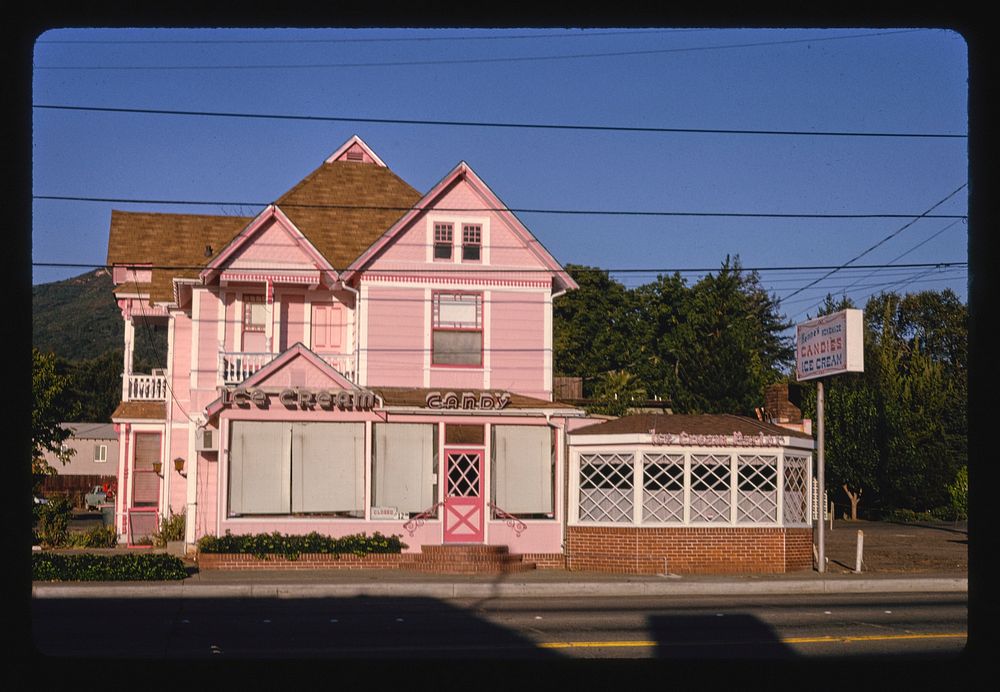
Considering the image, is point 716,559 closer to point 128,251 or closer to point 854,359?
point 854,359

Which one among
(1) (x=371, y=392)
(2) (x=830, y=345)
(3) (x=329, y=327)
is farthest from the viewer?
(3) (x=329, y=327)

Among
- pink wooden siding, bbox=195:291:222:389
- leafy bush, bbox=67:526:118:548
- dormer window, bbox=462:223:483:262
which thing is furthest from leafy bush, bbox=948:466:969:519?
leafy bush, bbox=67:526:118:548

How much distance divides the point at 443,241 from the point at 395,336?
256cm

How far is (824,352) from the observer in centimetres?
2623

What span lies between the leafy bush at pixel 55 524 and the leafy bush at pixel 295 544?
6.31m

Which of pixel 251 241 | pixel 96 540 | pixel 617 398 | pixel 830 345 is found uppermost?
pixel 251 241

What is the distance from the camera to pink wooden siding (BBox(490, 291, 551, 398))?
28109 millimetres

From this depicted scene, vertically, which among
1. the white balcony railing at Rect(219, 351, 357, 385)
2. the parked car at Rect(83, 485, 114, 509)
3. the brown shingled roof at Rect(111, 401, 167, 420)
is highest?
the white balcony railing at Rect(219, 351, 357, 385)

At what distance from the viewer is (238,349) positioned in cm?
2848

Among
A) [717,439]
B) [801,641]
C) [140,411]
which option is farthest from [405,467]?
[801,641]

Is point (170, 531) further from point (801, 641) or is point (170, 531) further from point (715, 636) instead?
point (801, 641)

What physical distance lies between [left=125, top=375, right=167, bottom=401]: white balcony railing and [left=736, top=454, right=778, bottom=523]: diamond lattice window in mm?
15472

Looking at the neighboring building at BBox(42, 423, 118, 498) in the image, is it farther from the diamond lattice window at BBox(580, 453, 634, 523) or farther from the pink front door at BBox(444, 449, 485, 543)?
the diamond lattice window at BBox(580, 453, 634, 523)

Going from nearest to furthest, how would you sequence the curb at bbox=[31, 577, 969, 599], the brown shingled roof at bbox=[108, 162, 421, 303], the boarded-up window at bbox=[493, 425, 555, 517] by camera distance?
the curb at bbox=[31, 577, 969, 599] → the boarded-up window at bbox=[493, 425, 555, 517] → the brown shingled roof at bbox=[108, 162, 421, 303]
